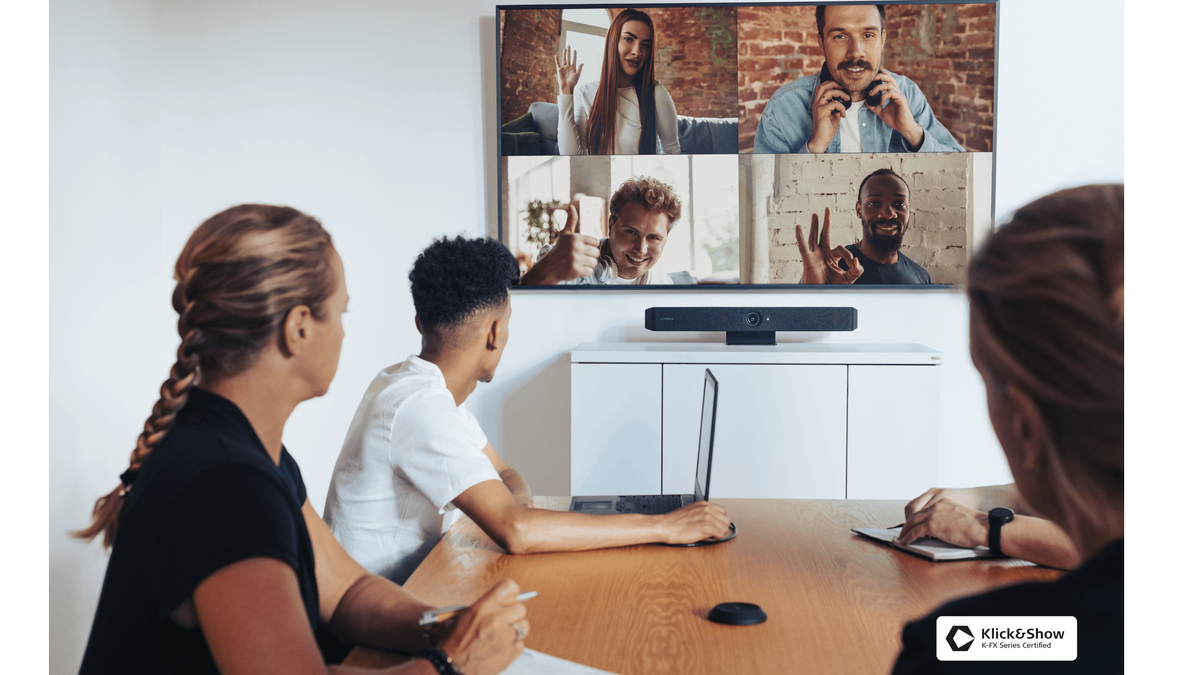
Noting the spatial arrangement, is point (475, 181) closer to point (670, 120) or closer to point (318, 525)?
point (670, 120)

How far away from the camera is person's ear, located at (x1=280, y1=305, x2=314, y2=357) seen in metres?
0.88

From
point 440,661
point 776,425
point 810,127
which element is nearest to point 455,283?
point 440,661

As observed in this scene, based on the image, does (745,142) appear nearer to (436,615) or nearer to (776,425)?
(776,425)

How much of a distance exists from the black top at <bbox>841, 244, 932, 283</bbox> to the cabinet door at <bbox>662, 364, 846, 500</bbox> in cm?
48

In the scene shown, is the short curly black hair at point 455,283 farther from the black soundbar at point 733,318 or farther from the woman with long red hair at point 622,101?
the woman with long red hair at point 622,101

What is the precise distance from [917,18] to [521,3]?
1.33 metres

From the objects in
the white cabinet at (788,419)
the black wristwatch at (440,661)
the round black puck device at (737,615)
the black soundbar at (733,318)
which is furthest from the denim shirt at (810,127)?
the black wristwatch at (440,661)

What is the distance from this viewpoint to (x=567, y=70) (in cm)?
270

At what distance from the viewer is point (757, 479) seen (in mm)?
→ 2400

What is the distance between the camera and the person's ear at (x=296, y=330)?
875mm

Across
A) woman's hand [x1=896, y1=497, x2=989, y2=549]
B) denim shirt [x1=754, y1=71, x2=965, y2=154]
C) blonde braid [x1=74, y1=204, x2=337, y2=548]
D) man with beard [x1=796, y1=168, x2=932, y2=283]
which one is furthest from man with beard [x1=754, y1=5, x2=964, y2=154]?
blonde braid [x1=74, y1=204, x2=337, y2=548]

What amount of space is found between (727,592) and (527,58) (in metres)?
2.08

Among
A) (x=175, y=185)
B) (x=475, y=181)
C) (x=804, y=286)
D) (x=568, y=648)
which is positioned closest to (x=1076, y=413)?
(x=568, y=648)

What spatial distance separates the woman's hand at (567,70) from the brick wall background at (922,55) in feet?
1.82
